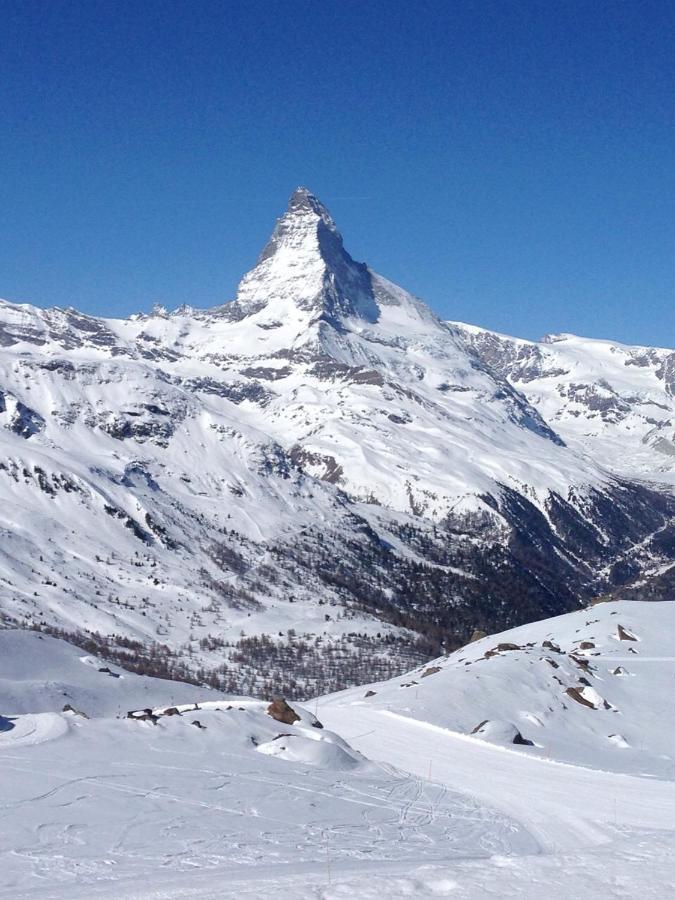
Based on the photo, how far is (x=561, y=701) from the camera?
204 feet

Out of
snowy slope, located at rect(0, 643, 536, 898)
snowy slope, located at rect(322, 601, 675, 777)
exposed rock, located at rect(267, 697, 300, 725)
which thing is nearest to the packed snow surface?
snowy slope, located at rect(0, 643, 536, 898)

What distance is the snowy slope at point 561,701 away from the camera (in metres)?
52.8

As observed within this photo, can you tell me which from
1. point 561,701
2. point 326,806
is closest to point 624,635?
point 561,701

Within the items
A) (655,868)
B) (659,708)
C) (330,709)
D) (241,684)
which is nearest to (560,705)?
(659,708)

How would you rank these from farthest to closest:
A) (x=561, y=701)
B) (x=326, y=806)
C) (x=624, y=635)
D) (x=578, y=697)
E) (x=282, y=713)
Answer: (x=624, y=635)
(x=578, y=697)
(x=561, y=701)
(x=282, y=713)
(x=326, y=806)

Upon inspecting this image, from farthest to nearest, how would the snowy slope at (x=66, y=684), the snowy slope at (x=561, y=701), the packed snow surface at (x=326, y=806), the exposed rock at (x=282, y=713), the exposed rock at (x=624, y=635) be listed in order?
1. the exposed rock at (x=624, y=635)
2. the snowy slope at (x=561, y=701)
3. the snowy slope at (x=66, y=684)
4. the exposed rock at (x=282, y=713)
5. the packed snow surface at (x=326, y=806)

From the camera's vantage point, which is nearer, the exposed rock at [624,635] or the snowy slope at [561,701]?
the snowy slope at [561,701]

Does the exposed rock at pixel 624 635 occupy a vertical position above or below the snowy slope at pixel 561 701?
above

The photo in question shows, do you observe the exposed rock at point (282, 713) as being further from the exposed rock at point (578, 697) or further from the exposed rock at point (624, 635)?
the exposed rock at point (624, 635)

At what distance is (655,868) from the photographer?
21.7 metres

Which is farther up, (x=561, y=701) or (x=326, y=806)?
(x=561, y=701)

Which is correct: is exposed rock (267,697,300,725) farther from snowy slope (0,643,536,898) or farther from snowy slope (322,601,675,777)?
snowy slope (322,601,675,777)

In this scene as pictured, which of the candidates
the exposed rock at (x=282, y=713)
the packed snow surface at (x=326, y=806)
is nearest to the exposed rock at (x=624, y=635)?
the packed snow surface at (x=326, y=806)

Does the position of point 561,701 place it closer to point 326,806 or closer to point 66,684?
point 66,684
